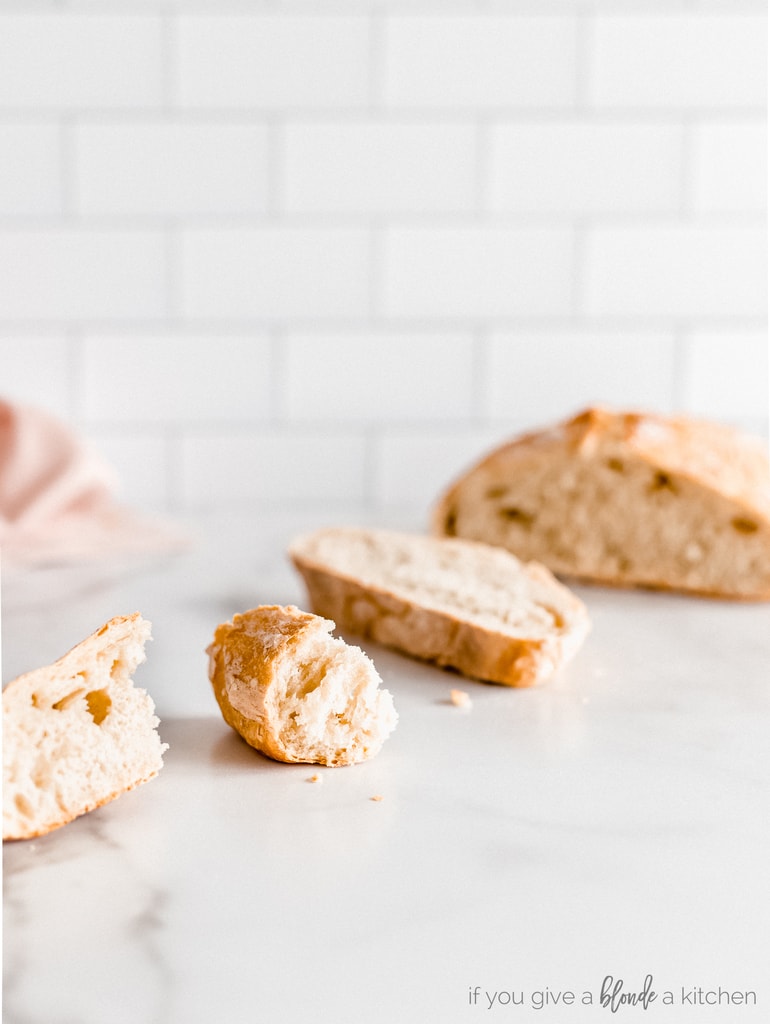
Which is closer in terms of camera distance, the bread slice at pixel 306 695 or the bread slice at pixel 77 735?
the bread slice at pixel 77 735

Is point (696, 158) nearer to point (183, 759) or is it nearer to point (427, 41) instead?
point (427, 41)

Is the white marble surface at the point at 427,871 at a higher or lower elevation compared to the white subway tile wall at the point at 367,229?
lower

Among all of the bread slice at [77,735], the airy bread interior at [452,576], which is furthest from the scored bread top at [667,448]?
the bread slice at [77,735]

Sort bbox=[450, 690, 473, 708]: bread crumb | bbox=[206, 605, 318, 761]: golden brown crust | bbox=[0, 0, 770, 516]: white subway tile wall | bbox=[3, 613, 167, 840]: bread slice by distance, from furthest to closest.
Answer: bbox=[0, 0, 770, 516]: white subway tile wall → bbox=[450, 690, 473, 708]: bread crumb → bbox=[206, 605, 318, 761]: golden brown crust → bbox=[3, 613, 167, 840]: bread slice

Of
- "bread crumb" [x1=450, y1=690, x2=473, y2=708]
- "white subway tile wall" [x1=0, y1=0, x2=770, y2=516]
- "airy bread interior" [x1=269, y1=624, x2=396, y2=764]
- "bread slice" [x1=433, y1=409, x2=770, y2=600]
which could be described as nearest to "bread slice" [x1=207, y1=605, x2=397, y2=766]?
"airy bread interior" [x1=269, y1=624, x2=396, y2=764]

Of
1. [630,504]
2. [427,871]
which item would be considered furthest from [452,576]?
[427,871]

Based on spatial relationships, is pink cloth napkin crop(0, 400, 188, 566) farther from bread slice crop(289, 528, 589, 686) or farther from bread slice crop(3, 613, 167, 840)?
bread slice crop(3, 613, 167, 840)

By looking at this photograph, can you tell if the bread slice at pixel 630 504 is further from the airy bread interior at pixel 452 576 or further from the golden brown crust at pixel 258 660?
the golden brown crust at pixel 258 660
